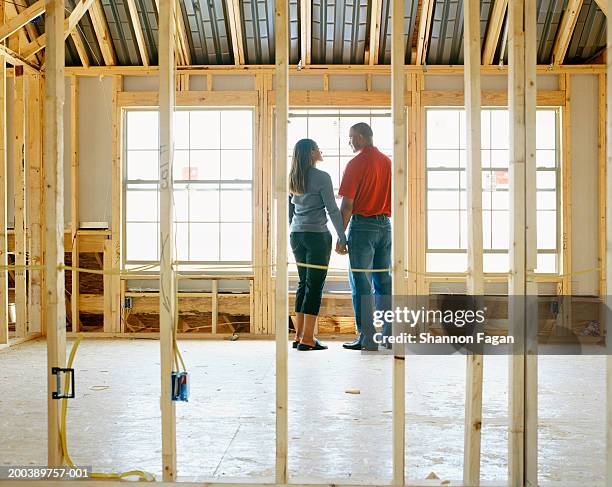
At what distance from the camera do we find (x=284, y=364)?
264cm

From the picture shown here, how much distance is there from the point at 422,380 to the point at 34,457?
2.53 m

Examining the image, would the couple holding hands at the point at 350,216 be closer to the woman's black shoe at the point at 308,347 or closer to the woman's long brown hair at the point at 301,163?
the woman's long brown hair at the point at 301,163

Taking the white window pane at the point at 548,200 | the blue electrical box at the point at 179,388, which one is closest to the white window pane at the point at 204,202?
the white window pane at the point at 548,200

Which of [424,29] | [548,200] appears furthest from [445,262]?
[424,29]

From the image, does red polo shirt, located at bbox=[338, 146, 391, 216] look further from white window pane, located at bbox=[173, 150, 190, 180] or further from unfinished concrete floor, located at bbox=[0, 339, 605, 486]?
white window pane, located at bbox=[173, 150, 190, 180]

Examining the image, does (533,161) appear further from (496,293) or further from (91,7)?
(91,7)

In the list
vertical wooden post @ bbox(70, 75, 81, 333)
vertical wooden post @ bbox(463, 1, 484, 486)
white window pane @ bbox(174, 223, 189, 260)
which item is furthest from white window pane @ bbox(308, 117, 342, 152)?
vertical wooden post @ bbox(463, 1, 484, 486)

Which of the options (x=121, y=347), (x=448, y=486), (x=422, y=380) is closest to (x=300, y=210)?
(x=422, y=380)

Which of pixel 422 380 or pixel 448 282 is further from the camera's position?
pixel 448 282

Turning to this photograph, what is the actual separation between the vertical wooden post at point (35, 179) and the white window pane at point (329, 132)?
2722 mm

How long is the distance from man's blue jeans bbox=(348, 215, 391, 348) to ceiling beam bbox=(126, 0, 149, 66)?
9.79 feet

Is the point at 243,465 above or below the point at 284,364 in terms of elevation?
below

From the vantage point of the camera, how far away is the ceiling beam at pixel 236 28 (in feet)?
20.7

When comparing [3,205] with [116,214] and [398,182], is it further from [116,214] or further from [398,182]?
[398,182]
